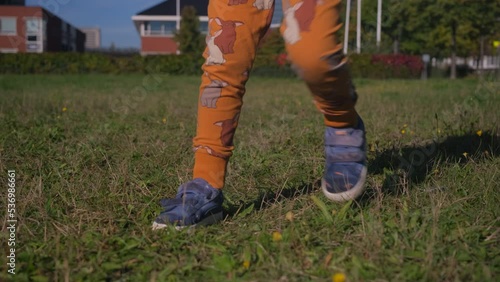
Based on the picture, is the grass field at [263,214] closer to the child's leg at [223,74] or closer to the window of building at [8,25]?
the child's leg at [223,74]

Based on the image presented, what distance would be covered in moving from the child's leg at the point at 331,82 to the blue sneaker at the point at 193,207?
1.15 ft

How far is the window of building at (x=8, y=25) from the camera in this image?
47.0ft

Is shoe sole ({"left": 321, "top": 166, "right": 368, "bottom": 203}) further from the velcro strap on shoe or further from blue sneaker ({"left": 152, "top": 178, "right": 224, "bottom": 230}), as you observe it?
blue sneaker ({"left": 152, "top": 178, "right": 224, "bottom": 230})

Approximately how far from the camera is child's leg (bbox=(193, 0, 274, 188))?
1.69 metres

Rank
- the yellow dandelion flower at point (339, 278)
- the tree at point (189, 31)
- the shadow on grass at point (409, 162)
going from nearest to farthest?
the yellow dandelion flower at point (339, 278) → the shadow on grass at point (409, 162) → the tree at point (189, 31)

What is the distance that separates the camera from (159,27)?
135 feet

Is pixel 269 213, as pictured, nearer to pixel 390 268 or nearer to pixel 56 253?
pixel 390 268

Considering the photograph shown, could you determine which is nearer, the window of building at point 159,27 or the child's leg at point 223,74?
the child's leg at point 223,74

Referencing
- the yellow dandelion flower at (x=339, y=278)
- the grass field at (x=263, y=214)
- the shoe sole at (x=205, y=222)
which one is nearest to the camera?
the yellow dandelion flower at (x=339, y=278)

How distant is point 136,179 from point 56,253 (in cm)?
86

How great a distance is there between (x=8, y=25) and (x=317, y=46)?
15821 millimetres

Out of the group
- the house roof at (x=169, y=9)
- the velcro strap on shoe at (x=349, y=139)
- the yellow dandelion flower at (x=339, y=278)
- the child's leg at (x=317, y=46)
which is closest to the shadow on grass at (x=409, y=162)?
the velcro strap on shoe at (x=349, y=139)

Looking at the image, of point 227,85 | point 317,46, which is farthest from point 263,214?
point 317,46

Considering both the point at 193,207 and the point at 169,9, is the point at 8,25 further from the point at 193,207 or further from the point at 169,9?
the point at 169,9
